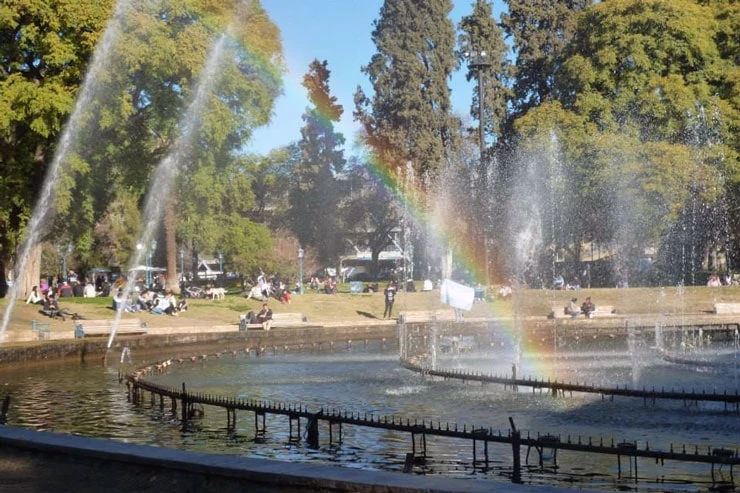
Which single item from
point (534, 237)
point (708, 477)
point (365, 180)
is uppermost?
point (365, 180)

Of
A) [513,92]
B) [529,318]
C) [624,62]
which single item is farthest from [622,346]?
[513,92]

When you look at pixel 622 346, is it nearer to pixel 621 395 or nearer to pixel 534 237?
pixel 621 395

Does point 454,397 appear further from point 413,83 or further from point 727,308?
point 413,83

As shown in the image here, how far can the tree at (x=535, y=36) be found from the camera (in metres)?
66.6

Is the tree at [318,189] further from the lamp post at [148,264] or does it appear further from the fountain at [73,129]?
the fountain at [73,129]

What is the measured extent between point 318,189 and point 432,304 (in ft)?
100.0

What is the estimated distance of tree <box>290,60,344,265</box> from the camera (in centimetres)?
7856

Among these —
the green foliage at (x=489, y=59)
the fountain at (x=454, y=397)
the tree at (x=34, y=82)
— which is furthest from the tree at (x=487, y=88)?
the tree at (x=34, y=82)

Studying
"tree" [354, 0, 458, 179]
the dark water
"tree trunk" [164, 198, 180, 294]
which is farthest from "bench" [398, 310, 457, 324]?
"tree" [354, 0, 458, 179]

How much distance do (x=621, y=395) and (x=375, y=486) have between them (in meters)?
11.4

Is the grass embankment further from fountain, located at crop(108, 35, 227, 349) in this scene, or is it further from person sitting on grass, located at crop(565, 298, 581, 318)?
fountain, located at crop(108, 35, 227, 349)

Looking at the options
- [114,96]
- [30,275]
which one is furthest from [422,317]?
[30,275]

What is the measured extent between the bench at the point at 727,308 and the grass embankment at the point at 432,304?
248 cm

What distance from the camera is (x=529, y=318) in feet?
141
